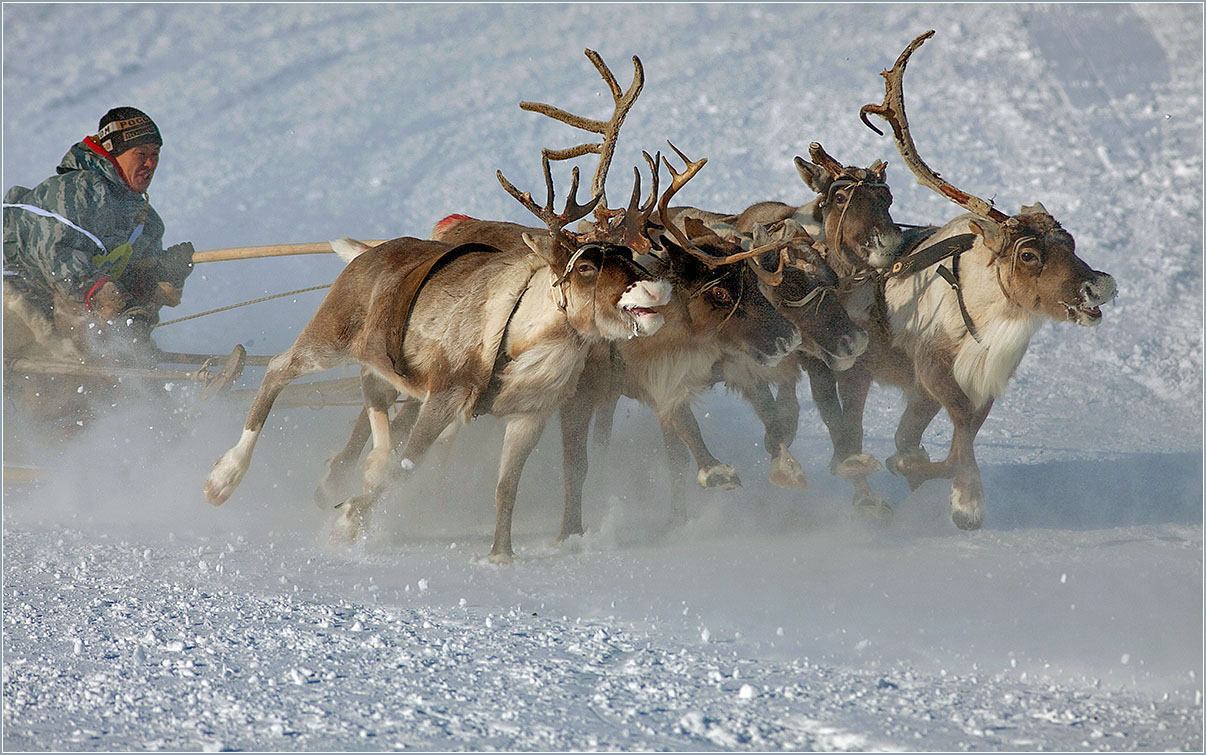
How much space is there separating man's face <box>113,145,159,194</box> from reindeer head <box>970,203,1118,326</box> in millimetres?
4725

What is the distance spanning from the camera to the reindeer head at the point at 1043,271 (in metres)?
5.08

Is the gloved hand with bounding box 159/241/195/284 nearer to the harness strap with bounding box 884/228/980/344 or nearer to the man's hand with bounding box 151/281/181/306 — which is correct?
the man's hand with bounding box 151/281/181/306

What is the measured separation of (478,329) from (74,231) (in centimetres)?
289

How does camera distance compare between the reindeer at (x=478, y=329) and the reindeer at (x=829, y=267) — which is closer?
the reindeer at (x=478, y=329)

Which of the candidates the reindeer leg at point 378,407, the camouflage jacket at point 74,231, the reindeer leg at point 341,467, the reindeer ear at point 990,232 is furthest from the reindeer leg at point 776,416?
the camouflage jacket at point 74,231

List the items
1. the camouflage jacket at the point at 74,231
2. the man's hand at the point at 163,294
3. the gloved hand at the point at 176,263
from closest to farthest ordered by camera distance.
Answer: the camouflage jacket at the point at 74,231, the man's hand at the point at 163,294, the gloved hand at the point at 176,263

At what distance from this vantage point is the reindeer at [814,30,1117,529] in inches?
204

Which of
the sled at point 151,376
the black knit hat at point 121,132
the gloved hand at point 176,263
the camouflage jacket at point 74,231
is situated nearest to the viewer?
the sled at point 151,376

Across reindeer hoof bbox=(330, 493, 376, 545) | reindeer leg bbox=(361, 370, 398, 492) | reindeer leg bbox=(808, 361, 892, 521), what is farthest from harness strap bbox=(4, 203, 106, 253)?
reindeer leg bbox=(808, 361, 892, 521)

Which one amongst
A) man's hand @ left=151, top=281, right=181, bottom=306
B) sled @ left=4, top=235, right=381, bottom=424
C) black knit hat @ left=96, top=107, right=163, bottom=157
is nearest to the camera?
sled @ left=4, top=235, right=381, bottom=424

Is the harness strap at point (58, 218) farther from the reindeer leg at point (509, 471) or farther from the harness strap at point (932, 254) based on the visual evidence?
the harness strap at point (932, 254)

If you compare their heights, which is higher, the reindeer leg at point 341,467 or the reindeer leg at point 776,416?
the reindeer leg at point 776,416

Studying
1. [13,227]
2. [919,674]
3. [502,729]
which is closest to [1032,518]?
[919,674]

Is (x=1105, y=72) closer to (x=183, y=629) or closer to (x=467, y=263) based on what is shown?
(x=467, y=263)
